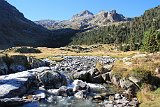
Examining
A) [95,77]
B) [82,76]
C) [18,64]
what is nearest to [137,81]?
[95,77]

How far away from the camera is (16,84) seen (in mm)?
41469

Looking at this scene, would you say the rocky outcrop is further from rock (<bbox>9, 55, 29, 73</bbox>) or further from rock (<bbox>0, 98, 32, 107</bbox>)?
rock (<bbox>0, 98, 32, 107</bbox>)

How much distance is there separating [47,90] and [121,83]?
11.6 m

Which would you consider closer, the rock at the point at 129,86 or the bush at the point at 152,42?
the rock at the point at 129,86

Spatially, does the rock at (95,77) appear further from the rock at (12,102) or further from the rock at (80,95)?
the rock at (12,102)

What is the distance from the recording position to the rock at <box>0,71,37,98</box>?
128 ft

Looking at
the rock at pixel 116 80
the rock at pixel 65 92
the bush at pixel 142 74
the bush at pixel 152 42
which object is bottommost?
the rock at pixel 65 92

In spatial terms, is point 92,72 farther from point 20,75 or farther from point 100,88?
point 20,75

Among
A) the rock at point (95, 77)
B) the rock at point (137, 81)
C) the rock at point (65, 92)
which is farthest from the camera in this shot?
the rock at point (95, 77)

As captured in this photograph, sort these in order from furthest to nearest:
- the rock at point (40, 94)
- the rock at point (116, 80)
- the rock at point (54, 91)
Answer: the rock at point (116, 80)
the rock at point (54, 91)
the rock at point (40, 94)

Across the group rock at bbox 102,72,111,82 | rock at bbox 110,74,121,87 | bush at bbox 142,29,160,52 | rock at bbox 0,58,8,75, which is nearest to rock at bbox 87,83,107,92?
rock at bbox 110,74,121,87

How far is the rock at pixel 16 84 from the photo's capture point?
39.1 meters

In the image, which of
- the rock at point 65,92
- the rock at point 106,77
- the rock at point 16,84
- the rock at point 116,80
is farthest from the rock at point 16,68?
the rock at point 65,92

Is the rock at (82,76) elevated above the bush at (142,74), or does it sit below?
below
